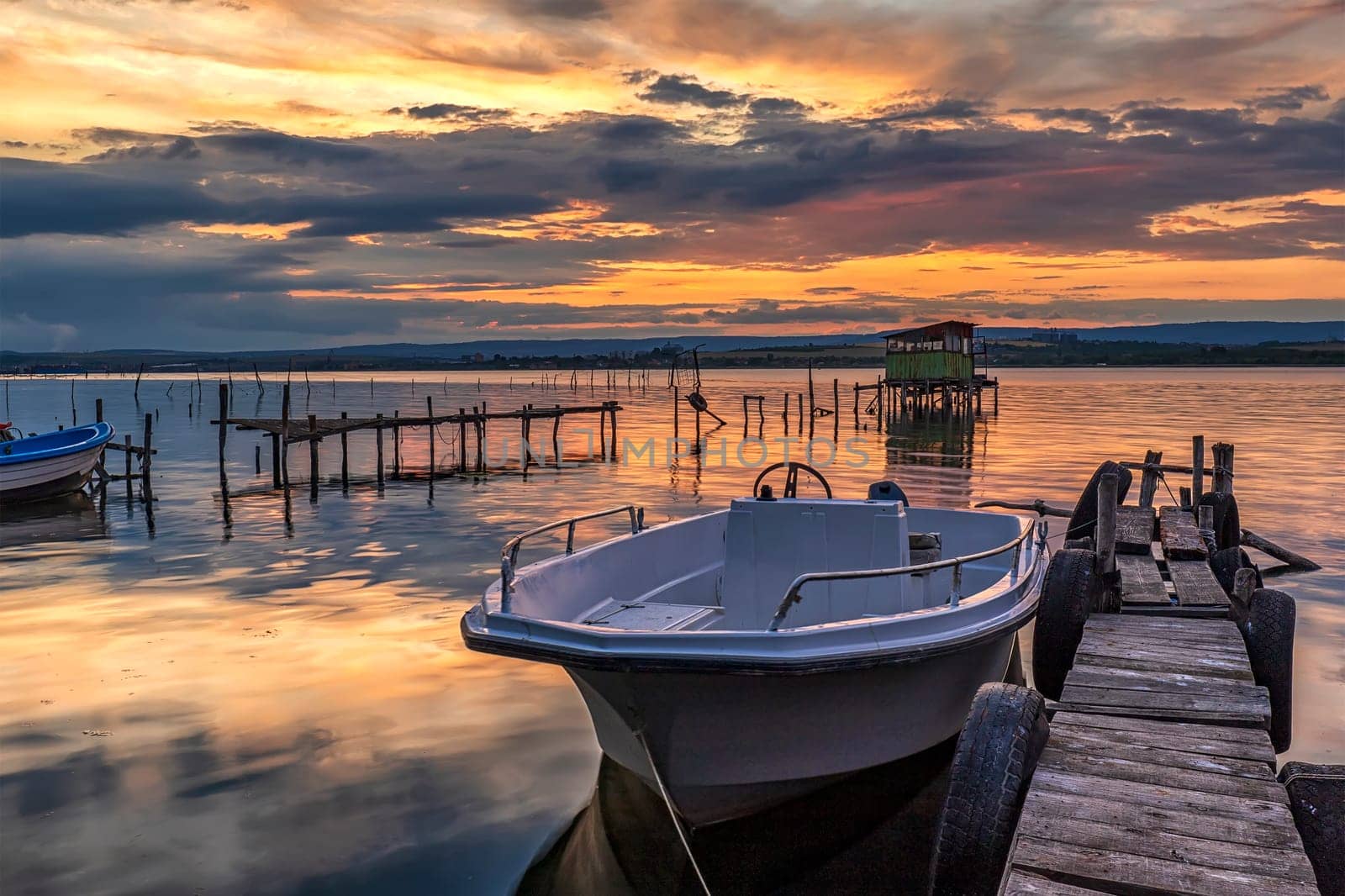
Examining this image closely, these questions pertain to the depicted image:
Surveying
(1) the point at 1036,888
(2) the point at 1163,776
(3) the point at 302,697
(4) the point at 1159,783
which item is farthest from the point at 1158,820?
(3) the point at 302,697

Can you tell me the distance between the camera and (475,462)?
121 feet

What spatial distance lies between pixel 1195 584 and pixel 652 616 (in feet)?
20.2

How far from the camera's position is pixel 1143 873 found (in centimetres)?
453

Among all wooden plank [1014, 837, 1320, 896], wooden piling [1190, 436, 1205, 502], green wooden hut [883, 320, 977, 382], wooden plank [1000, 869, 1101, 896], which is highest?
green wooden hut [883, 320, 977, 382]

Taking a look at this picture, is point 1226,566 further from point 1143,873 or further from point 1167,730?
Result: point 1143,873

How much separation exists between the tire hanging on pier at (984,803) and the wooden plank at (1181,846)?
30cm

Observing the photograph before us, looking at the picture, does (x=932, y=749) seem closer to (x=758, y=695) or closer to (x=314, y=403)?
(x=758, y=695)

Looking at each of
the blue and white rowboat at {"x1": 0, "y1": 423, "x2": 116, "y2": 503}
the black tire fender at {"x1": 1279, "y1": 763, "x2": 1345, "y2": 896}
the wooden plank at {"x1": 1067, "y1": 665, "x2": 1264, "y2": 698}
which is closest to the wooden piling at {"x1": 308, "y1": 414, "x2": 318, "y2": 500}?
the blue and white rowboat at {"x1": 0, "y1": 423, "x2": 116, "y2": 503}

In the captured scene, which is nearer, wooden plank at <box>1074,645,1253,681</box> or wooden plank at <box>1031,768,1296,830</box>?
wooden plank at <box>1031,768,1296,830</box>

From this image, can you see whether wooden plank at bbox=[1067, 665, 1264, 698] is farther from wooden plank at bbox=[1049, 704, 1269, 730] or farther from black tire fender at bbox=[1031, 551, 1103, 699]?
black tire fender at bbox=[1031, 551, 1103, 699]

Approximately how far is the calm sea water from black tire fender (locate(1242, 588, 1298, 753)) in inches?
24.4

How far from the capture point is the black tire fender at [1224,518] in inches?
629

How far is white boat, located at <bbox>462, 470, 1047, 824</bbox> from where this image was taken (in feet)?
21.3

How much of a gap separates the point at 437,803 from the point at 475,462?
29.4 meters
